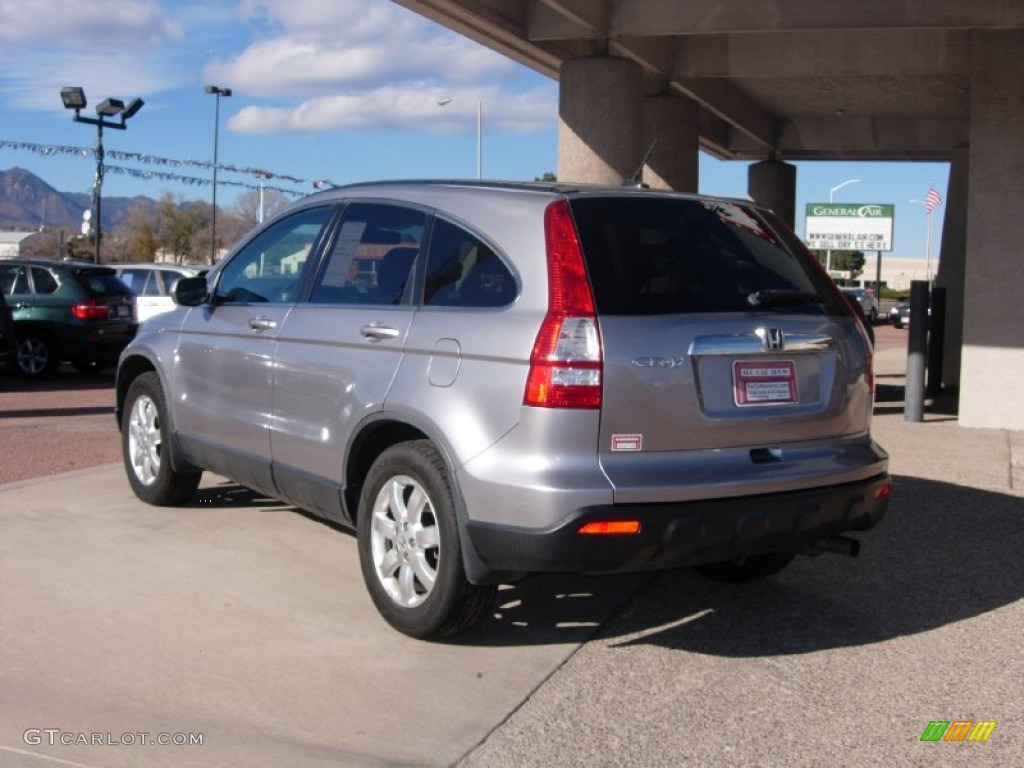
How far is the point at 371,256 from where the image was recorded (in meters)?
5.49

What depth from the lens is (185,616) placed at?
5.23 metres

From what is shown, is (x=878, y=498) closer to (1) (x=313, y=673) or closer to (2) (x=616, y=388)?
(2) (x=616, y=388)

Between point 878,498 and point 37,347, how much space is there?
44.4ft

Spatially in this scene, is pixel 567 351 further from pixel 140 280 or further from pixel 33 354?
pixel 140 280

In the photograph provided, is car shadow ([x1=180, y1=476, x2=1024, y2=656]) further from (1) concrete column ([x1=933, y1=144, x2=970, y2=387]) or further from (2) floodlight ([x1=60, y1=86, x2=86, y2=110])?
(2) floodlight ([x1=60, y1=86, x2=86, y2=110])

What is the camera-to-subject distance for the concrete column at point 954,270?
16906 millimetres

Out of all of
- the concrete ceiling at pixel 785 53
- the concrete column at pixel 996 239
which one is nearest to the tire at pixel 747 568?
the concrete column at pixel 996 239

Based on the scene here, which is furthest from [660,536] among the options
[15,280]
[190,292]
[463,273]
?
[15,280]

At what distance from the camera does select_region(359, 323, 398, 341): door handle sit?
16.5 feet

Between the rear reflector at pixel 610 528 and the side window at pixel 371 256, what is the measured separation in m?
1.47

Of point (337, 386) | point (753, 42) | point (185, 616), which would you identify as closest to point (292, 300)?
point (337, 386)

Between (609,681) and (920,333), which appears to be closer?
(609,681)

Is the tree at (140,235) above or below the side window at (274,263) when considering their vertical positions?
above

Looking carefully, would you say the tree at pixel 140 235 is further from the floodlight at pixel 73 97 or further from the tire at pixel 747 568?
the tire at pixel 747 568
